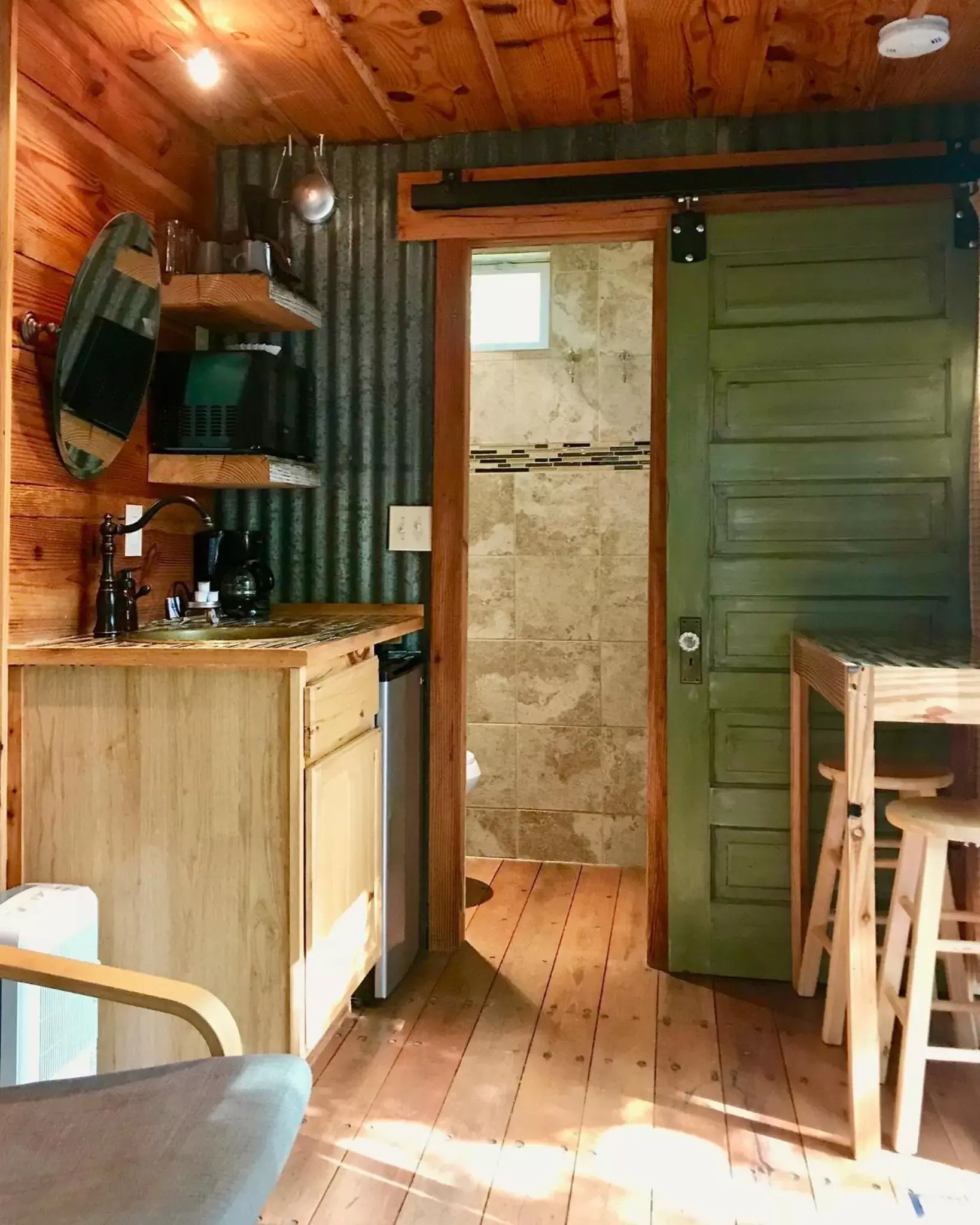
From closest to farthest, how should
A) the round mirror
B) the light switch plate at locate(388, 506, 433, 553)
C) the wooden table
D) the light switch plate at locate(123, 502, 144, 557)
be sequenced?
1. the wooden table
2. the round mirror
3. the light switch plate at locate(123, 502, 144, 557)
4. the light switch plate at locate(388, 506, 433, 553)

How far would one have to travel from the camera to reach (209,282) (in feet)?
8.29

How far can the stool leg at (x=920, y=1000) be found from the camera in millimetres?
1870

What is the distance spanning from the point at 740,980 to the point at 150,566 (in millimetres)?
1905

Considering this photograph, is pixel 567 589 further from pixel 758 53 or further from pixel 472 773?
pixel 758 53

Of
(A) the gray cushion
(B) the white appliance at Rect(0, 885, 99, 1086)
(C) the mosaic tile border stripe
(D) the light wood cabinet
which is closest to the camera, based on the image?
(A) the gray cushion

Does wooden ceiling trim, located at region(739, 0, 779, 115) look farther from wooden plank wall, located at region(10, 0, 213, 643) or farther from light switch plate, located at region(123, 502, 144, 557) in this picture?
light switch plate, located at region(123, 502, 144, 557)

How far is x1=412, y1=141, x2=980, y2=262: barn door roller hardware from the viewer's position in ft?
8.32

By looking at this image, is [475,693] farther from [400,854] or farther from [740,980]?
[740,980]

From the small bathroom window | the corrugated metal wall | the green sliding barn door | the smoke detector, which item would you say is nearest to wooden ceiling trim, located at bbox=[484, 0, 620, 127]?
the corrugated metal wall

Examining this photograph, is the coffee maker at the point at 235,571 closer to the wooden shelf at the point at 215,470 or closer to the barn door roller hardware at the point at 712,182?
the wooden shelf at the point at 215,470

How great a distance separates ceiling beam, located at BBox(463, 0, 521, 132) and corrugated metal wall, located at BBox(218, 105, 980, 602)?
0.12 metres

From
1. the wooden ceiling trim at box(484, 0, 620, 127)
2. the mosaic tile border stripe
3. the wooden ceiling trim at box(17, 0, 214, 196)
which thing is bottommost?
the mosaic tile border stripe

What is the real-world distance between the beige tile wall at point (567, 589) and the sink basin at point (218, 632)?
1341mm

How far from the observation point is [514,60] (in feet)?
7.87
